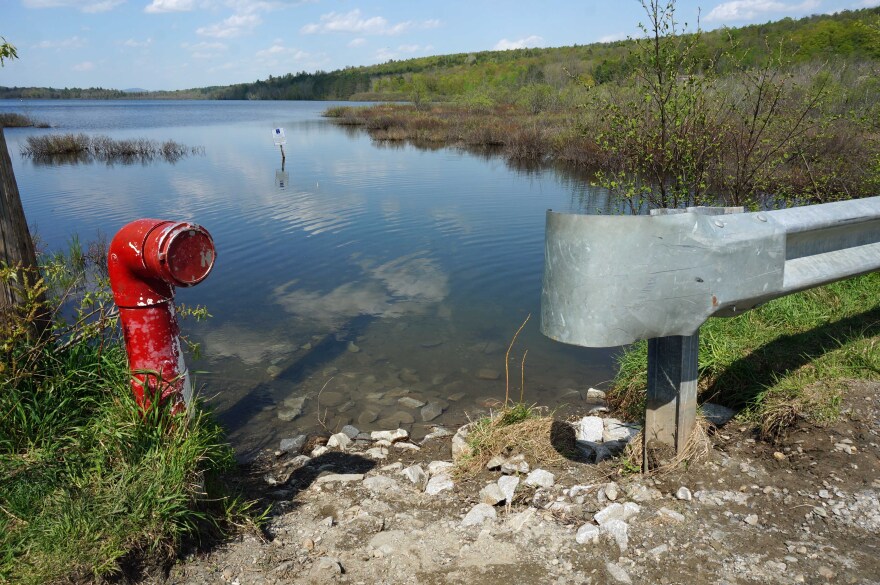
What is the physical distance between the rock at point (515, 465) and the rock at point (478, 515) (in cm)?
50

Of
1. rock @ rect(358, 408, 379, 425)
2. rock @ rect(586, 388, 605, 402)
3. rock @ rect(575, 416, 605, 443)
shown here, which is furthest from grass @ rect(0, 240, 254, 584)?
rock @ rect(586, 388, 605, 402)

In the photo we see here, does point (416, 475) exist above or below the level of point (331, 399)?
above

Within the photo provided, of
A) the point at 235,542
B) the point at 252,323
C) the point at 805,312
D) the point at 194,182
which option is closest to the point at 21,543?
the point at 235,542

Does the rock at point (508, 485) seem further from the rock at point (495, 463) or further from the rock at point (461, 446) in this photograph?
the rock at point (461, 446)

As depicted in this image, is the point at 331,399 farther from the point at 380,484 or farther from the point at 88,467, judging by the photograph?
the point at 88,467

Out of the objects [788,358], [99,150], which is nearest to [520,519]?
[788,358]

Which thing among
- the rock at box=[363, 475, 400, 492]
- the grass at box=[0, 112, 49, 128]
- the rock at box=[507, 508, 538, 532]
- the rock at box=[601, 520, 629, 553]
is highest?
the grass at box=[0, 112, 49, 128]

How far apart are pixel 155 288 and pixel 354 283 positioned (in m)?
7.10

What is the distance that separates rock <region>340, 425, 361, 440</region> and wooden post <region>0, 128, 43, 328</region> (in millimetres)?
2945

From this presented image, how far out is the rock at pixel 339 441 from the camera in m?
5.12

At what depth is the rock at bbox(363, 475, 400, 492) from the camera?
358cm

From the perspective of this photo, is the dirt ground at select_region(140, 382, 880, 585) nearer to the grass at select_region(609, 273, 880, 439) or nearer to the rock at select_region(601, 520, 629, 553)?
the rock at select_region(601, 520, 629, 553)

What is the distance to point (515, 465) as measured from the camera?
3.59 metres

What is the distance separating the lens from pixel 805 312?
4.79 m
